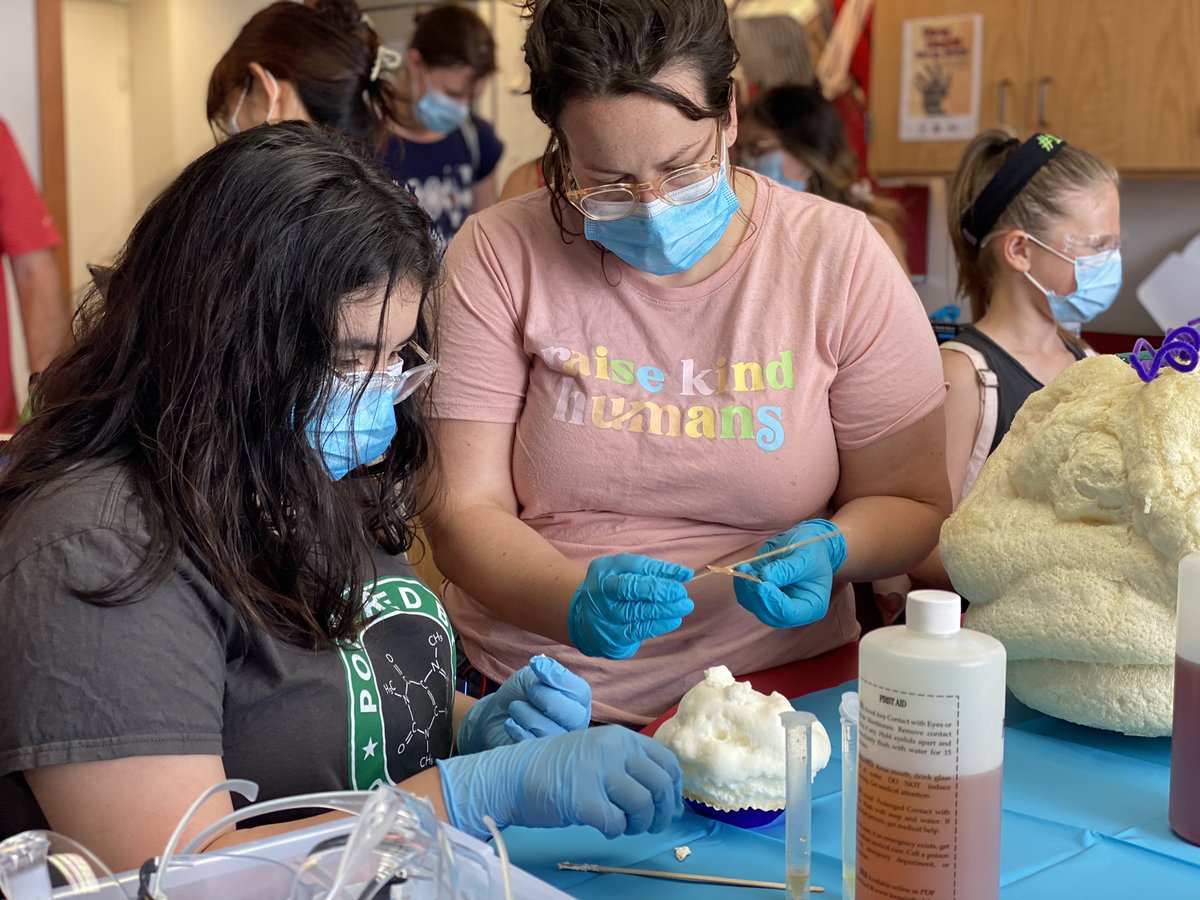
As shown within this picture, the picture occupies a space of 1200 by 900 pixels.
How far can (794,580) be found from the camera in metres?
1.40

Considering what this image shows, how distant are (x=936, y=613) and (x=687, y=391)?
2.65ft

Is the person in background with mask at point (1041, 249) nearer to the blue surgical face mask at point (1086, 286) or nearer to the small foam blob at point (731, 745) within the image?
the blue surgical face mask at point (1086, 286)

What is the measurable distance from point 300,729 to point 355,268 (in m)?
0.41

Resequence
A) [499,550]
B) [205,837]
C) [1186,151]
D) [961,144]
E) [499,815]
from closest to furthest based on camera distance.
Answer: [205,837]
[499,815]
[499,550]
[1186,151]
[961,144]

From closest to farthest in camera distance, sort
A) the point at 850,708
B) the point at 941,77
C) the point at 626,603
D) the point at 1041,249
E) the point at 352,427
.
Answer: the point at 850,708
the point at 352,427
the point at 626,603
the point at 1041,249
the point at 941,77

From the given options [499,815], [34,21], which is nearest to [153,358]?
[499,815]

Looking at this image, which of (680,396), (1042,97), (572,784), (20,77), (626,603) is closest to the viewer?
(572,784)

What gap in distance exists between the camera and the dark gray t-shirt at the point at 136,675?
3.02 ft

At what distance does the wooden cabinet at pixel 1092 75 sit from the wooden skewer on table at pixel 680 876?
3.00 meters

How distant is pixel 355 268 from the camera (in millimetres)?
1086

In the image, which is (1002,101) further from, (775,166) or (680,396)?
(680,396)

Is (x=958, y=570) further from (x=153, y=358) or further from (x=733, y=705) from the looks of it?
(x=153, y=358)

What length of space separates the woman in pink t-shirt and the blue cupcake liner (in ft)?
1.35

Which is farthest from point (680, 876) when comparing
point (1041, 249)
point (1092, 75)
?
point (1092, 75)
